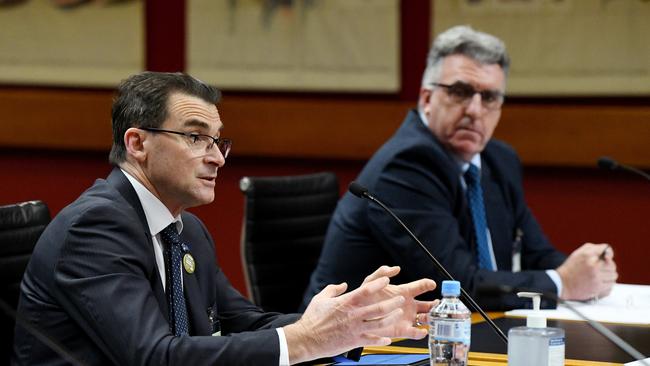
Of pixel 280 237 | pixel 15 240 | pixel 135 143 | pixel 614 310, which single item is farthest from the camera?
pixel 280 237

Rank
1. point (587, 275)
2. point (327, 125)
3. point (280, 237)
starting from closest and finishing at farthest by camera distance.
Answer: point (587, 275)
point (280, 237)
point (327, 125)

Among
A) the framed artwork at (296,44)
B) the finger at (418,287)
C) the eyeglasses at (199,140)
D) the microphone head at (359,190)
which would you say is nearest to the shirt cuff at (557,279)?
the microphone head at (359,190)

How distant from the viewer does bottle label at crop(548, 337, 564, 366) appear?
2.18m

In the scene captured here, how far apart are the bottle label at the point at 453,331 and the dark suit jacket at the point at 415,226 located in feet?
3.05

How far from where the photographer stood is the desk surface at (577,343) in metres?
2.51

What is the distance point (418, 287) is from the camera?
246 cm

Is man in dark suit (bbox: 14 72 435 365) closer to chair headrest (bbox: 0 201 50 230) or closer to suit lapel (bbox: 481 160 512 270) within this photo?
chair headrest (bbox: 0 201 50 230)

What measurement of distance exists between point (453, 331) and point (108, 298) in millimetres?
723

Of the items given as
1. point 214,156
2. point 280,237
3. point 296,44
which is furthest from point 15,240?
point 296,44

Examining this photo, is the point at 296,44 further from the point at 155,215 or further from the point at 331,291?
the point at 331,291

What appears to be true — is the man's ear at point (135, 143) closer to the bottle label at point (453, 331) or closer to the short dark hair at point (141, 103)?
the short dark hair at point (141, 103)

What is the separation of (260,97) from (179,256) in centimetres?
301

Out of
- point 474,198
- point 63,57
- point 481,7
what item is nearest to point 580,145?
point 481,7

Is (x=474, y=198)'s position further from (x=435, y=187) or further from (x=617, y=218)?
(x=617, y=218)
